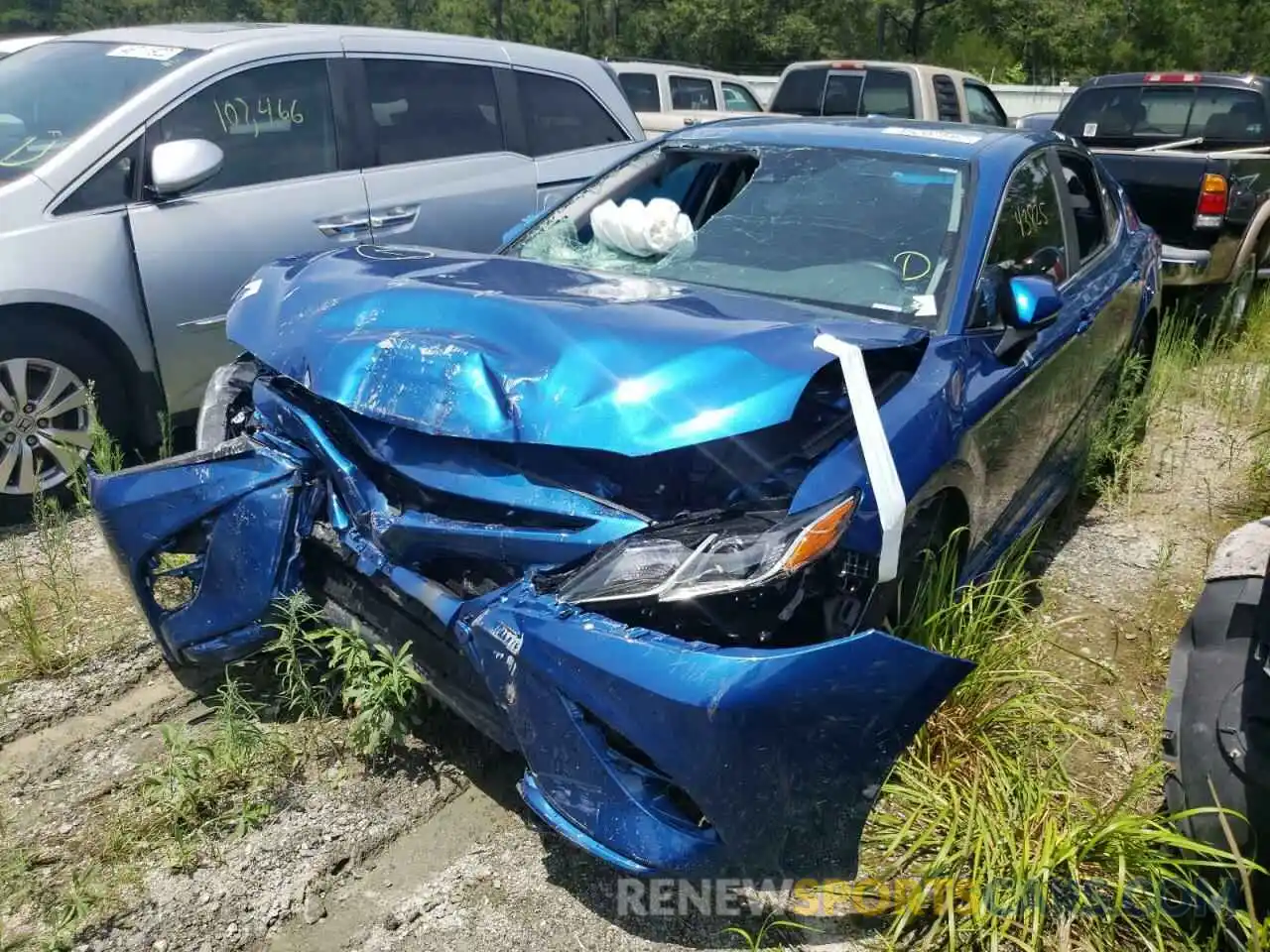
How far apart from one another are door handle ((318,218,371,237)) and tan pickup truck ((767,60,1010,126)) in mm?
7890

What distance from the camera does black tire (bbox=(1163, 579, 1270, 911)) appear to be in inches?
81.0

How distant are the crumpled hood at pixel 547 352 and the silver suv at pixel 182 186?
4.23ft

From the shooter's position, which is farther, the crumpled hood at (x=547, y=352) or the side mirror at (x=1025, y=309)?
the side mirror at (x=1025, y=309)

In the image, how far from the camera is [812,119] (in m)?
3.92

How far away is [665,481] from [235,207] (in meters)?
2.77

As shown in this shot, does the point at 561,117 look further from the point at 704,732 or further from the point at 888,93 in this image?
the point at 888,93

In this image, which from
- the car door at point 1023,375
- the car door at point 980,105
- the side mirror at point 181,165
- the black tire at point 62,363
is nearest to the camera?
the car door at point 1023,375

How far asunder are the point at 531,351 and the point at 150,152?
248 cm

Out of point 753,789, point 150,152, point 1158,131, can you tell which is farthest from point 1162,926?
point 1158,131

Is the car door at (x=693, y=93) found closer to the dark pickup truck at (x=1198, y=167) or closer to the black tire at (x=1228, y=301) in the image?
the dark pickup truck at (x=1198, y=167)

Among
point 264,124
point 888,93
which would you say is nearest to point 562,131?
point 264,124

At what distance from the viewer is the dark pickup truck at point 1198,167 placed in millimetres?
6469

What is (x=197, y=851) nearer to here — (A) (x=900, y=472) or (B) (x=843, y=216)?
(A) (x=900, y=472)

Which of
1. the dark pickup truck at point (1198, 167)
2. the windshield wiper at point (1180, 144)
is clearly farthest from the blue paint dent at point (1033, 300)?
the windshield wiper at point (1180, 144)
